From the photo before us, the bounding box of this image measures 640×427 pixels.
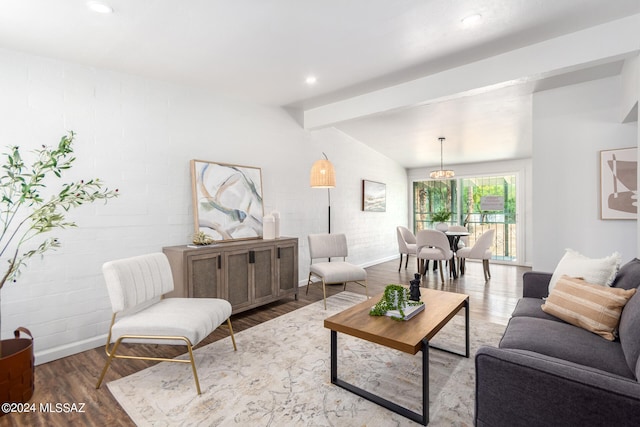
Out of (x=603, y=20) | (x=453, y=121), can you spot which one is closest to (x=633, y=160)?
(x=603, y=20)

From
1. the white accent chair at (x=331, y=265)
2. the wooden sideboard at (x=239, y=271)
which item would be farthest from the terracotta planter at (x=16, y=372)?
the white accent chair at (x=331, y=265)

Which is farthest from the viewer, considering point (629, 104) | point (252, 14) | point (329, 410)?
point (629, 104)

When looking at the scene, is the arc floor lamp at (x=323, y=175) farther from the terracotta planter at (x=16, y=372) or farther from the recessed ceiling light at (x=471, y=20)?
the terracotta planter at (x=16, y=372)

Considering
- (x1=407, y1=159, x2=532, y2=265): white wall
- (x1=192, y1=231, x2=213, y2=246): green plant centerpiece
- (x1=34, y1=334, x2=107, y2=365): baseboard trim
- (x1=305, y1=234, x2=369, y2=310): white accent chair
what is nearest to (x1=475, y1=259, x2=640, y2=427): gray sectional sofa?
(x1=305, y1=234, x2=369, y2=310): white accent chair

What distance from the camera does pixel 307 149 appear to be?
503 cm

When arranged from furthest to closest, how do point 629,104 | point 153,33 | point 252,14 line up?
1. point 629,104
2. point 153,33
3. point 252,14

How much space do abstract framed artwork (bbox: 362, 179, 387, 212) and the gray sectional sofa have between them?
4.70 meters

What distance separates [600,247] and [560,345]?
2639 mm

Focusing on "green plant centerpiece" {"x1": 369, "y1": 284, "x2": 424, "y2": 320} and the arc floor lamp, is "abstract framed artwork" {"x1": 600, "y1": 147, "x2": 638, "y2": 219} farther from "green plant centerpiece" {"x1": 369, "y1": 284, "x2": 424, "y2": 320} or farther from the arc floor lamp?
the arc floor lamp

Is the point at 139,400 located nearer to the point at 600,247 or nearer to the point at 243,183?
the point at 243,183

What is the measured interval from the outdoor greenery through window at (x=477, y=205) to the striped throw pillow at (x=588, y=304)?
5184mm

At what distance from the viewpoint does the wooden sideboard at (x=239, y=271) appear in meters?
3.06

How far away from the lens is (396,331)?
6.42 feet

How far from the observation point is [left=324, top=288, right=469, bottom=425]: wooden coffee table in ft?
5.84
